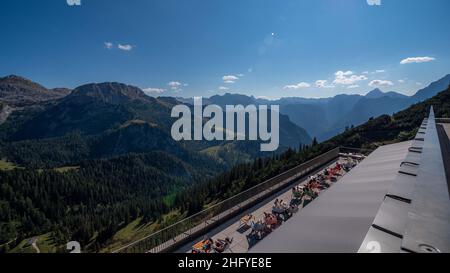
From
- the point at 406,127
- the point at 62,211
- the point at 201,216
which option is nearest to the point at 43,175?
the point at 62,211

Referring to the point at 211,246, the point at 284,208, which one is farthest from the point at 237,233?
the point at 284,208

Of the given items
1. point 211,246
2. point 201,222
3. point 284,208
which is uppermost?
point 284,208

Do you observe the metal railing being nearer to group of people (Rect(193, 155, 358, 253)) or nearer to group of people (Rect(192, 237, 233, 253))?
group of people (Rect(192, 237, 233, 253))

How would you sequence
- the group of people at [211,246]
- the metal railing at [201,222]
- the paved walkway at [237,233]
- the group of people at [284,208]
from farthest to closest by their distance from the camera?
1. the paved walkway at [237,233]
2. the group of people at [284,208]
3. the group of people at [211,246]
4. the metal railing at [201,222]

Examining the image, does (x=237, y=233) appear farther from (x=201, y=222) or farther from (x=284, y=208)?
(x=284, y=208)

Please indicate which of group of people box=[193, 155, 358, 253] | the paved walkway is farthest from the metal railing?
group of people box=[193, 155, 358, 253]

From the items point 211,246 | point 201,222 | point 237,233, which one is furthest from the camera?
point 201,222

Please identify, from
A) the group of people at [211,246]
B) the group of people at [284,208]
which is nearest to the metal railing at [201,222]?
the group of people at [211,246]

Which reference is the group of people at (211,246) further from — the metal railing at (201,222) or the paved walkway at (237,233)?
the metal railing at (201,222)

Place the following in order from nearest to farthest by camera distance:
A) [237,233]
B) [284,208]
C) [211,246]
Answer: [211,246], [237,233], [284,208]
